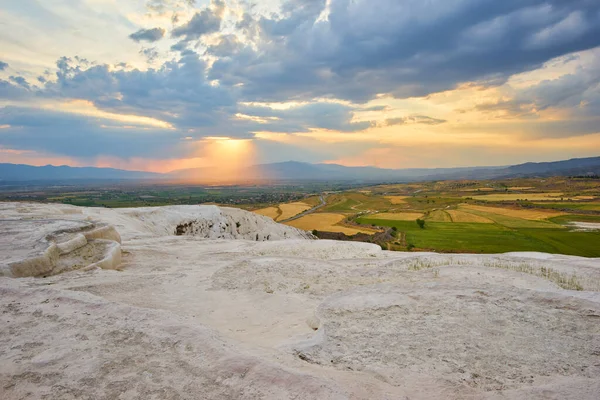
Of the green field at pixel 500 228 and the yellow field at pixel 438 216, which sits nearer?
the green field at pixel 500 228

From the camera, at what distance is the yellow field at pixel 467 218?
2771 inches

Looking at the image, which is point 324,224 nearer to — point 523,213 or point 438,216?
point 438,216

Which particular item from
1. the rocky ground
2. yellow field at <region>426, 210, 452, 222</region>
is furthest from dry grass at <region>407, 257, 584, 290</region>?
yellow field at <region>426, 210, 452, 222</region>

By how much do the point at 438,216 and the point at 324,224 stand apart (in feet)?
97.1

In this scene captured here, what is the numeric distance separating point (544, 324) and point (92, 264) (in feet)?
45.8

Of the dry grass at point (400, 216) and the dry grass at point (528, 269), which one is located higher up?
the dry grass at point (528, 269)

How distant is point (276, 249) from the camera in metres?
18.3

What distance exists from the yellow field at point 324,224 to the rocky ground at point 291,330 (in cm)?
4738

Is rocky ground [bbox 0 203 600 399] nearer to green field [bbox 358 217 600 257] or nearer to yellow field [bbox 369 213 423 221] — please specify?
green field [bbox 358 217 600 257]

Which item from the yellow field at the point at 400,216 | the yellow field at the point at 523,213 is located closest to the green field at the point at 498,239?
the yellow field at the point at 400,216

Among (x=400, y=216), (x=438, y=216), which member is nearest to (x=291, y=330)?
(x=400, y=216)

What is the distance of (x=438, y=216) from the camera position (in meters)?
80.4

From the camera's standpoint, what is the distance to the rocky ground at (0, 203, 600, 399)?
5.09 metres

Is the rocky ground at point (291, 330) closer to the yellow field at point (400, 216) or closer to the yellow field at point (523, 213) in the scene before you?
the yellow field at point (400, 216)
